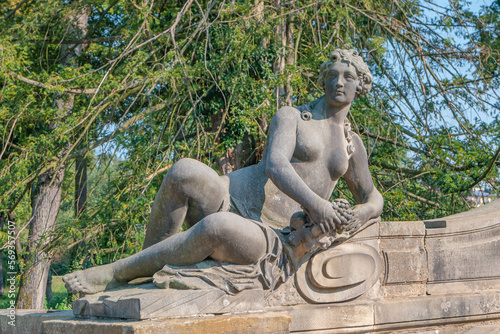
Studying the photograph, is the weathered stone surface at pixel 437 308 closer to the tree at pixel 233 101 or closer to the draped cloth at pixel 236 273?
the draped cloth at pixel 236 273

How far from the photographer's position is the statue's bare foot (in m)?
3.46

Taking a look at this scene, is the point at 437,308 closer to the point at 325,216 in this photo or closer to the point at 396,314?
the point at 396,314

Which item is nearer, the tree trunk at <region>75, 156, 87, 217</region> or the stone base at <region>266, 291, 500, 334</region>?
the stone base at <region>266, 291, 500, 334</region>

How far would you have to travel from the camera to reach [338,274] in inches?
142

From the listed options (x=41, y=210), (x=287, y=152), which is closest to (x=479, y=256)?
(x=287, y=152)

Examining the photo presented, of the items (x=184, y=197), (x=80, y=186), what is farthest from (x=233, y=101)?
(x=184, y=197)

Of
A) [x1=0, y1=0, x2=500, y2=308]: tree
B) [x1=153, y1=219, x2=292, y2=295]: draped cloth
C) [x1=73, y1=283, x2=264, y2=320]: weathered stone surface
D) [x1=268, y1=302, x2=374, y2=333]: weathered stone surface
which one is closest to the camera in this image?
[x1=73, y1=283, x2=264, y2=320]: weathered stone surface

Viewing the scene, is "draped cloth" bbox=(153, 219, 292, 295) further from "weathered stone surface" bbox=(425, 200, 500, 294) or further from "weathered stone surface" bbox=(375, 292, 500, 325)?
"weathered stone surface" bbox=(425, 200, 500, 294)

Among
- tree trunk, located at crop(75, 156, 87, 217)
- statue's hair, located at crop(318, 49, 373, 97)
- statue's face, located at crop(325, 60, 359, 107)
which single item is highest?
tree trunk, located at crop(75, 156, 87, 217)

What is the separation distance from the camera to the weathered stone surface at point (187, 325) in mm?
2777

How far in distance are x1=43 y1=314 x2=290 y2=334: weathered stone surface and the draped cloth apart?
0.66ft

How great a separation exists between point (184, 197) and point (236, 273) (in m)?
0.57

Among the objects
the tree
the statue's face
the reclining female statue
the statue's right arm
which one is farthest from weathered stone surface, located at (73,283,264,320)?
the tree

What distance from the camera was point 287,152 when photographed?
3621 mm
